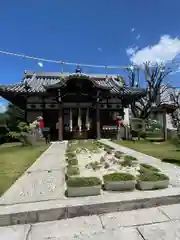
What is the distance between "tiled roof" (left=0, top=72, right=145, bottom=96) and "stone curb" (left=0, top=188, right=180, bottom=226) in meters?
10.5

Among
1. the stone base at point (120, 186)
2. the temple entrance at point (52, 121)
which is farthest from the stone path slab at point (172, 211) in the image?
the temple entrance at point (52, 121)

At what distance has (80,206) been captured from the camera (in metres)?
2.76

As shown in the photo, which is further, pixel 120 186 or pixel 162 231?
pixel 120 186

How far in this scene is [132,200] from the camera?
2.92 meters

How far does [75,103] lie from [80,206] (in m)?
11.9

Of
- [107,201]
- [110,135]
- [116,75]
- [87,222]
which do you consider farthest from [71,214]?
[116,75]

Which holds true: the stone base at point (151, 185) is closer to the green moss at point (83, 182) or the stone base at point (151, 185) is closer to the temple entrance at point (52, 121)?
the green moss at point (83, 182)

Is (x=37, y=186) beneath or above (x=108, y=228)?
above

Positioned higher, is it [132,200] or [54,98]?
[54,98]

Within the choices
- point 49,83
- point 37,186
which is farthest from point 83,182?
point 49,83

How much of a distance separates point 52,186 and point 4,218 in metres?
1.19

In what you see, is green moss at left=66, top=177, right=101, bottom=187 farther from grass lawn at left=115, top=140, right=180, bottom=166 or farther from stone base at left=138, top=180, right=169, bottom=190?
grass lawn at left=115, top=140, right=180, bottom=166

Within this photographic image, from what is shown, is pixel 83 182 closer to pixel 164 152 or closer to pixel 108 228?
pixel 108 228

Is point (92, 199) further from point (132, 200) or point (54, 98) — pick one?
point (54, 98)
